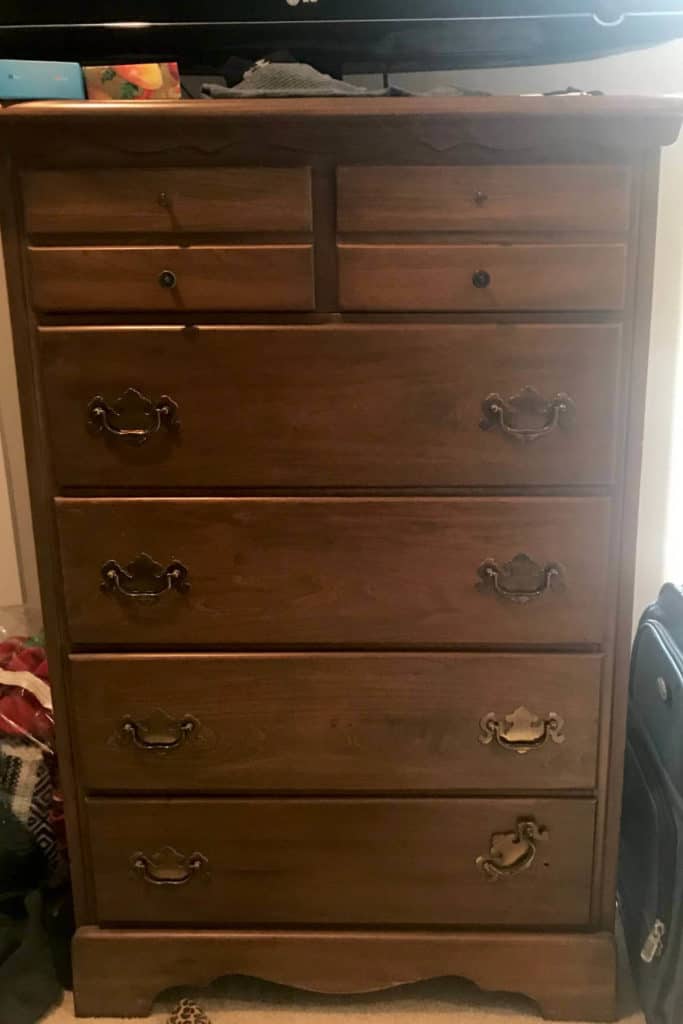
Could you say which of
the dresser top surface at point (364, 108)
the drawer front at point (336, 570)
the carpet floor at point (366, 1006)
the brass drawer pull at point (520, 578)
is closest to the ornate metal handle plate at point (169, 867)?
the carpet floor at point (366, 1006)

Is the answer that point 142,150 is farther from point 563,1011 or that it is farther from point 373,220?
point 563,1011

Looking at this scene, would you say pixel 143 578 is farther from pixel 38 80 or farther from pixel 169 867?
pixel 38 80

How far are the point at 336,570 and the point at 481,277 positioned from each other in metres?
0.40

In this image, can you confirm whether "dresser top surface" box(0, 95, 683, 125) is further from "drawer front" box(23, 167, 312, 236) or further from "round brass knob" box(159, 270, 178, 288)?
"round brass knob" box(159, 270, 178, 288)

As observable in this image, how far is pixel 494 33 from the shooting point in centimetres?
129

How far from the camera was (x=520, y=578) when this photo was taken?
1.19m

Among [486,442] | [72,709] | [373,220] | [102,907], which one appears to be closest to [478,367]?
[486,442]

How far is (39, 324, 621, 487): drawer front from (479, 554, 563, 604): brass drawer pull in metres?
0.11

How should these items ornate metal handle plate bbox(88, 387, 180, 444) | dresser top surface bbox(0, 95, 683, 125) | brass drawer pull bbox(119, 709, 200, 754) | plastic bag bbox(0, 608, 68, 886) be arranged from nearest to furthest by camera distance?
dresser top surface bbox(0, 95, 683, 125)
ornate metal handle plate bbox(88, 387, 180, 444)
brass drawer pull bbox(119, 709, 200, 754)
plastic bag bbox(0, 608, 68, 886)

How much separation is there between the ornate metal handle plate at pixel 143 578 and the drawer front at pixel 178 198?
41cm

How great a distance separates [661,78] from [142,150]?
943mm

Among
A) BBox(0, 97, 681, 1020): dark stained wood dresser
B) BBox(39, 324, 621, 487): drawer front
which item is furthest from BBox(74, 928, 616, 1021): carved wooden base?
BBox(39, 324, 621, 487): drawer front

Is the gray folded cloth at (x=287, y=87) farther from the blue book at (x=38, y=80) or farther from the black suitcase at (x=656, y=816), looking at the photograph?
the black suitcase at (x=656, y=816)

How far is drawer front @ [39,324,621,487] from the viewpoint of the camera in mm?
1124
